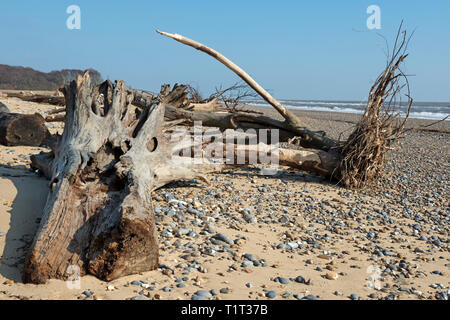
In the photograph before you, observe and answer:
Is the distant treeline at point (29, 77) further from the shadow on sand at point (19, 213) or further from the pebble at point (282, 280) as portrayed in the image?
the pebble at point (282, 280)

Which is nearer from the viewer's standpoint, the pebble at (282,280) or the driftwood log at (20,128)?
the pebble at (282,280)

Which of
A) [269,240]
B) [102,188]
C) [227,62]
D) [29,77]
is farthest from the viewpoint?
[29,77]

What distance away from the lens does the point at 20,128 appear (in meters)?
6.71

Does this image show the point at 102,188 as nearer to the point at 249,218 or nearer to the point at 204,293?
the point at 204,293

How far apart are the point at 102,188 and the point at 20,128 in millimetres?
4144

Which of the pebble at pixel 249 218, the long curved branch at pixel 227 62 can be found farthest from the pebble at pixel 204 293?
the long curved branch at pixel 227 62

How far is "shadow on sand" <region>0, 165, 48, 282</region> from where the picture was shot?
2860 mm

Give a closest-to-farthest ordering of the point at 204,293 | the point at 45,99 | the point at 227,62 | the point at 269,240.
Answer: the point at 204,293 < the point at 269,240 < the point at 227,62 < the point at 45,99

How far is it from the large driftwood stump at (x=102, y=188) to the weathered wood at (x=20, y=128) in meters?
2.00

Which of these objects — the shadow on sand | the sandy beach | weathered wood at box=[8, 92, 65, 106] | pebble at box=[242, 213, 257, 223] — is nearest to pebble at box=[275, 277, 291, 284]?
the sandy beach

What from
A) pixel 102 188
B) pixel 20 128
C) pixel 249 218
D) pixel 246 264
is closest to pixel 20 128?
pixel 20 128

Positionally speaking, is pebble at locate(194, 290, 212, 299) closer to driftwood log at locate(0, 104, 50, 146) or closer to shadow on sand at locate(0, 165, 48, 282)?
shadow on sand at locate(0, 165, 48, 282)

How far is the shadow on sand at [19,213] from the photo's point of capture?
2.86m

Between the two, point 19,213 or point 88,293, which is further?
point 19,213
